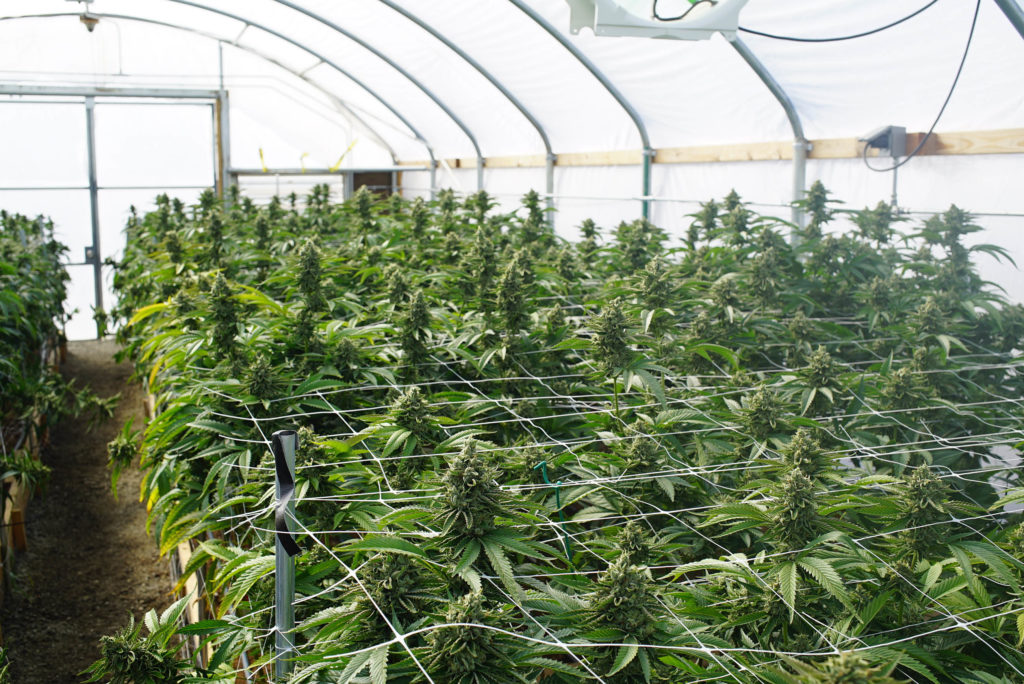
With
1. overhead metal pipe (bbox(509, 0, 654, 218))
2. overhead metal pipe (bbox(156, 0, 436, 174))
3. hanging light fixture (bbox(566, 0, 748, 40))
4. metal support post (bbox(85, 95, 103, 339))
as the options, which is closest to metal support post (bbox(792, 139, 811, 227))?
overhead metal pipe (bbox(509, 0, 654, 218))

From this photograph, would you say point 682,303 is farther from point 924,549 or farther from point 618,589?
point 618,589

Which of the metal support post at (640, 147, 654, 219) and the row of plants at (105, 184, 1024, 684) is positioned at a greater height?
the metal support post at (640, 147, 654, 219)

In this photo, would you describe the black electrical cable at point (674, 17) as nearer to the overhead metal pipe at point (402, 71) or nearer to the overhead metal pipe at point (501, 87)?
the overhead metal pipe at point (501, 87)

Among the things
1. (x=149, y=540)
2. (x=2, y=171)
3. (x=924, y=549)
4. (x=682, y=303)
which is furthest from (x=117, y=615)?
(x=2, y=171)

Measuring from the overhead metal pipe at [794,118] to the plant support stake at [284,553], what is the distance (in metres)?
3.61

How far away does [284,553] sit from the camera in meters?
1.19

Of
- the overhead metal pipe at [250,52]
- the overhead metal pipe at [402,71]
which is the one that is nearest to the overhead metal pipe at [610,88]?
the overhead metal pipe at [402,71]

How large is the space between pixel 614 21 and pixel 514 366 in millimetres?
1122

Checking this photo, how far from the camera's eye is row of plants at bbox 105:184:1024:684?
1144 mm

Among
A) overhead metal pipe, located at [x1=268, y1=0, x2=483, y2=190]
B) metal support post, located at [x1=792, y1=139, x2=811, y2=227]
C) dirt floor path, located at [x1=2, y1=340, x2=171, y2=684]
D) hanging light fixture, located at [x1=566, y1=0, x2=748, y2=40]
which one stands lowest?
dirt floor path, located at [x1=2, y1=340, x2=171, y2=684]

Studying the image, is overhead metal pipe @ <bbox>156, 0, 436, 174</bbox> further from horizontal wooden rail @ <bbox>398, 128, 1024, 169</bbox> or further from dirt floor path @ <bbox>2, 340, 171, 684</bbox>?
dirt floor path @ <bbox>2, 340, 171, 684</bbox>

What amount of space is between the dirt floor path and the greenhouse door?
4212mm

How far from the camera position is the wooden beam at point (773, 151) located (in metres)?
3.18

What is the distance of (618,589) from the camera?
1.10 meters
